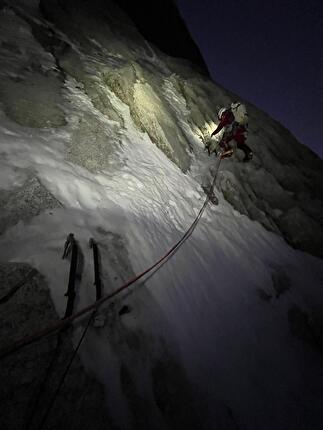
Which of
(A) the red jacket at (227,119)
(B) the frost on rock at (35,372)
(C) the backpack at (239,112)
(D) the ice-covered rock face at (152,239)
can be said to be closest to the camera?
(B) the frost on rock at (35,372)

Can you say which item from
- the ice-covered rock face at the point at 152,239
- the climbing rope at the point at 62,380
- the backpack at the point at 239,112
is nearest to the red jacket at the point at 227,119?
the backpack at the point at 239,112

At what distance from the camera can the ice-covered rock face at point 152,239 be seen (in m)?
3.19

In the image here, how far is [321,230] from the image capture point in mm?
10555

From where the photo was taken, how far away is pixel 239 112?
11.2 m

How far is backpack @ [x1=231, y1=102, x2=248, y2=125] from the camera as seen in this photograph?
36.7 feet

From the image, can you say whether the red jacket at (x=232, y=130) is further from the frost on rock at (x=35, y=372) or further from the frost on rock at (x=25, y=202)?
the frost on rock at (x=35, y=372)

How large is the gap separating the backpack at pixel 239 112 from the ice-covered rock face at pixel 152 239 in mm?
1502

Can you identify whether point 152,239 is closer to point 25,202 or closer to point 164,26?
point 25,202

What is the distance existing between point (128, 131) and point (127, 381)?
21.9ft

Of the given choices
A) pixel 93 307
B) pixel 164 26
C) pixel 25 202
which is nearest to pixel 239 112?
pixel 25 202

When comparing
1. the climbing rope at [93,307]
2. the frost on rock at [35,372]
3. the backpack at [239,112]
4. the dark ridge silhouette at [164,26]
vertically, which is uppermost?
the dark ridge silhouette at [164,26]

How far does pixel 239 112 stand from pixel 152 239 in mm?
8743

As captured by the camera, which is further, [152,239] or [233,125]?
[233,125]

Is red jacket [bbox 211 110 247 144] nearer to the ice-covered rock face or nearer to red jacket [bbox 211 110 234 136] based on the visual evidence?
red jacket [bbox 211 110 234 136]
